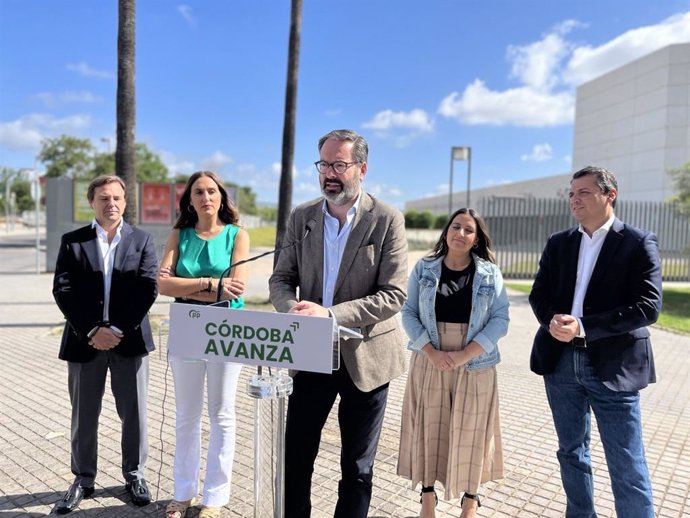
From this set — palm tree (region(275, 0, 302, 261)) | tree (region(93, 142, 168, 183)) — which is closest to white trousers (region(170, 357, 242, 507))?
palm tree (region(275, 0, 302, 261))

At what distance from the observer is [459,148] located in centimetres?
2105

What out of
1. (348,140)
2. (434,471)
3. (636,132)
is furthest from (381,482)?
(636,132)

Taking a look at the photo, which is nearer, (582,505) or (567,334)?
(567,334)

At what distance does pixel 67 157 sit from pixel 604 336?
3920 centimetres

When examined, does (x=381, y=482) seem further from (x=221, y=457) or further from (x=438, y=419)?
(x=221, y=457)

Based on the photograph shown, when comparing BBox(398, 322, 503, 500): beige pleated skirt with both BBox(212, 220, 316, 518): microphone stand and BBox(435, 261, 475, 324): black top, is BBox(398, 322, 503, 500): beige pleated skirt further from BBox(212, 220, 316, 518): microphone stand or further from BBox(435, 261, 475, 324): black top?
BBox(212, 220, 316, 518): microphone stand

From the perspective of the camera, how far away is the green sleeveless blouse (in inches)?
124

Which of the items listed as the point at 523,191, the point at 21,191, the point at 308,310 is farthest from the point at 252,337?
the point at 21,191

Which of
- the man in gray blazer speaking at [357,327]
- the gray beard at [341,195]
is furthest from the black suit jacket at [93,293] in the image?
the gray beard at [341,195]

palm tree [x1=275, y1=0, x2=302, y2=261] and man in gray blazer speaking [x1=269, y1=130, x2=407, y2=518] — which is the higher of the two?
palm tree [x1=275, y1=0, x2=302, y2=261]

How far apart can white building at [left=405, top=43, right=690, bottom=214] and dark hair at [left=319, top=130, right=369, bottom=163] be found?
3616 cm

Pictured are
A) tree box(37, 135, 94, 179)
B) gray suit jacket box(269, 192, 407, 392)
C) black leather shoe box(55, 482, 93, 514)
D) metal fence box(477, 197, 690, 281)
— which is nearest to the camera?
gray suit jacket box(269, 192, 407, 392)

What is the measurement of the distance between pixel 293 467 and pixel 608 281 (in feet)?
6.07

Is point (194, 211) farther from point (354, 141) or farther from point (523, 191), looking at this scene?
point (523, 191)
